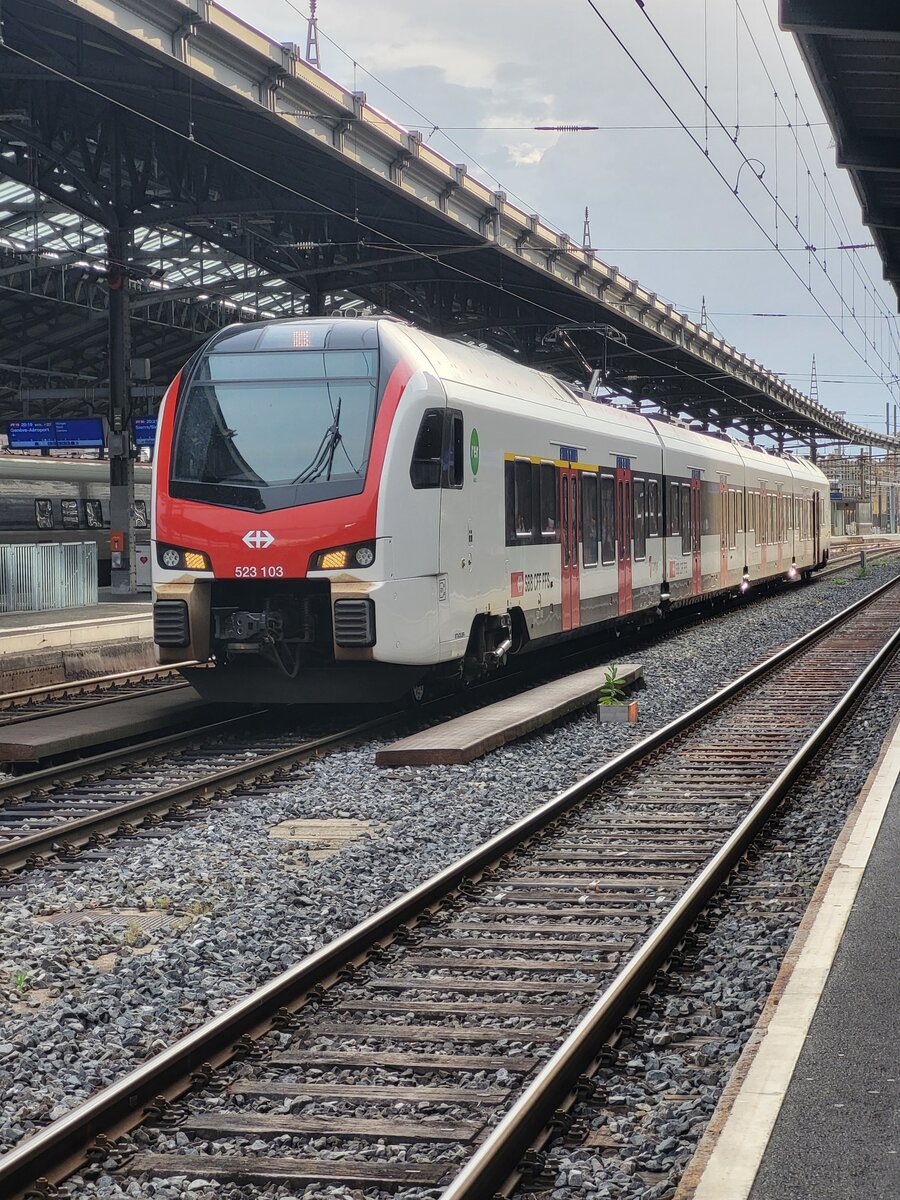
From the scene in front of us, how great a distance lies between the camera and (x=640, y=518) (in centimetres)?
2059

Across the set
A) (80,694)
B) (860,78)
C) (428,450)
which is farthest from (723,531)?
(428,450)

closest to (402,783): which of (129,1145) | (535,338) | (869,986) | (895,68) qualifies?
(869,986)

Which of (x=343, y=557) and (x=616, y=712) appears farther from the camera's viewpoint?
(x=616, y=712)

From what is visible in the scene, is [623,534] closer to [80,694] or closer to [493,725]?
[80,694]

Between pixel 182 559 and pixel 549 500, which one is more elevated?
pixel 549 500

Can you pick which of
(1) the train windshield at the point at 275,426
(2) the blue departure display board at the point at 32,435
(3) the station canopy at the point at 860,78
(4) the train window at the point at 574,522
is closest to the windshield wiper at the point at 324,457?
(1) the train windshield at the point at 275,426

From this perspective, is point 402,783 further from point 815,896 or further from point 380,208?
point 380,208

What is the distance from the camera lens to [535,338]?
41750mm

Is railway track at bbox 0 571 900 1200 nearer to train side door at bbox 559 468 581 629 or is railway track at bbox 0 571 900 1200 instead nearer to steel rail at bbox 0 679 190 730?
steel rail at bbox 0 679 190 730

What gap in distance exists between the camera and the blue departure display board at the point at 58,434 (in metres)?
27.1

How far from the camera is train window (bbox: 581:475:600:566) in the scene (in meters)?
17.5

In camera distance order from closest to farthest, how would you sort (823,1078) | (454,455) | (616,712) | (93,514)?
(823,1078) < (454,455) < (616,712) < (93,514)

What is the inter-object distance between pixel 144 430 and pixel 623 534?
29.9 feet

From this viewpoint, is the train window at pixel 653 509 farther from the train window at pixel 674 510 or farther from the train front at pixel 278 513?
the train front at pixel 278 513
